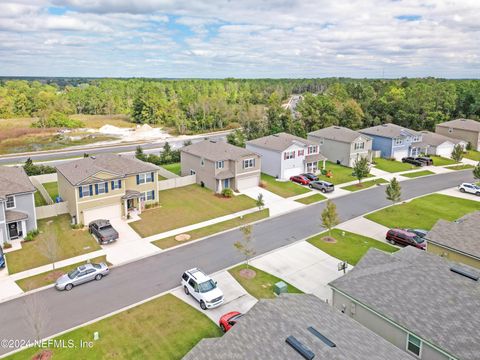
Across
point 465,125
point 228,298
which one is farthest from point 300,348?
point 465,125

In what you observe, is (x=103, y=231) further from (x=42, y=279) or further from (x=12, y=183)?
(x=12, y=183)

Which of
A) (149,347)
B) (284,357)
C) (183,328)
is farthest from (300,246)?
(284,357)

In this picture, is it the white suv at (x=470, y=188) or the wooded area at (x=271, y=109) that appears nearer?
the white suv at (x=470, y=188)

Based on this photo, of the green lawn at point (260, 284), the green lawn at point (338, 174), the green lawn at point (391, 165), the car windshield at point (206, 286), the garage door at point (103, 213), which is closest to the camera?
the car windshield at point (206, 286)

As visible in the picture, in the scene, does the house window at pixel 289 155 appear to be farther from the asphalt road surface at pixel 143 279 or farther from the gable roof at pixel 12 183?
the gable roof at pixel 12 183

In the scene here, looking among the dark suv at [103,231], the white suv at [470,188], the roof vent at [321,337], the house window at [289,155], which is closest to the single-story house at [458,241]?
the roof vent at [321,337]

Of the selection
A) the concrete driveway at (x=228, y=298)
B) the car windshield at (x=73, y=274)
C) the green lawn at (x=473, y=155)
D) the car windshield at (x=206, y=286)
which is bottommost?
the concrete driveway at (x=228, y=298)
